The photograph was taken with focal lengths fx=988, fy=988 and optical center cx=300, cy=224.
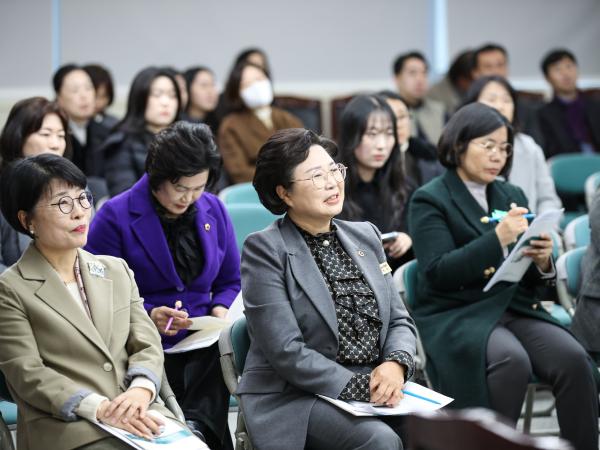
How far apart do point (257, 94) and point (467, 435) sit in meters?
4.32

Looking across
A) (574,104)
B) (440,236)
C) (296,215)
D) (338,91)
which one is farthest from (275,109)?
(296,215)

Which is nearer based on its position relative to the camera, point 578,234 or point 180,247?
point 180,247

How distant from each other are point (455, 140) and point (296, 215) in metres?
0.94

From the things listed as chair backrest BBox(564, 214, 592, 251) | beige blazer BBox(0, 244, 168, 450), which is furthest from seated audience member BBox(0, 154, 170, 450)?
chair backrest BBox(564, 214, 592, 251)

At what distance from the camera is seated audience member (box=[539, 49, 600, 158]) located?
6754 millimetres

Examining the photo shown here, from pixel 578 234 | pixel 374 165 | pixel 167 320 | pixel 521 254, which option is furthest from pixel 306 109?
pixel 167 320

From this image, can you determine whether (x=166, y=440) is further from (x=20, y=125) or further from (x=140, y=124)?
(x=140, y=124)

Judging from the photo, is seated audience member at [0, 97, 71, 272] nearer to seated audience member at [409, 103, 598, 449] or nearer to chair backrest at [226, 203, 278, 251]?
chair backrest at [226, 203, 278, 251]

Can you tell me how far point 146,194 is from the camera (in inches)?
134

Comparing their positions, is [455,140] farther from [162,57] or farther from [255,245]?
[162,57]

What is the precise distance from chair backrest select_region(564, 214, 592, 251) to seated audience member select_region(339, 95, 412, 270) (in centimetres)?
71

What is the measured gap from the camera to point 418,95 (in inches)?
263

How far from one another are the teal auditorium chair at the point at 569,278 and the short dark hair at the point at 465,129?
0.45m

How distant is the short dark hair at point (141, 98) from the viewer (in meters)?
4.90
